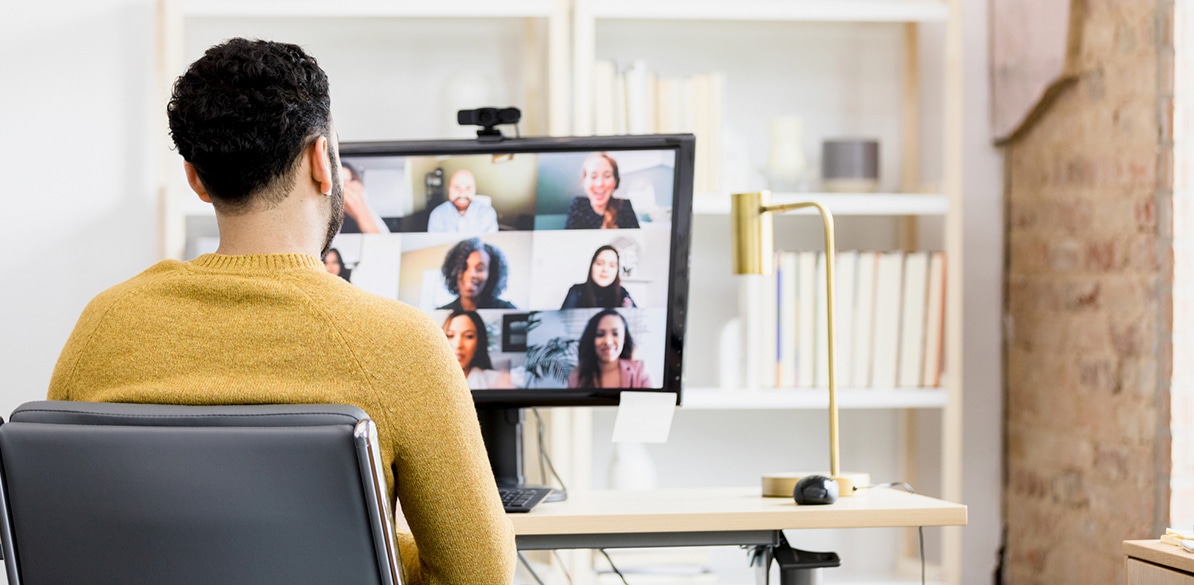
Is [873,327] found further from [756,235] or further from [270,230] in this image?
[270,230]

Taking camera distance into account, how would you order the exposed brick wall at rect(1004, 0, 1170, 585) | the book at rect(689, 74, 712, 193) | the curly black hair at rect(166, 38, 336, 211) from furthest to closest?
the book at rect(689, 74, 712, 193) → the exposed brick wall at rect(1004, 0, 1170, 585) → the curly black hair at rect(166, 38, 336, 211)

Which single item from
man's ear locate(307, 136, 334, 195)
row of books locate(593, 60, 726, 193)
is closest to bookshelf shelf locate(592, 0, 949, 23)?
row of books locate(593, 60, 726, 193)

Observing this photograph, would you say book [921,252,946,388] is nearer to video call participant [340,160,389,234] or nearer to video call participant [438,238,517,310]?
video call participant [438,238,517,310]

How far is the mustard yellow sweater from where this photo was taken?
3.17 feet

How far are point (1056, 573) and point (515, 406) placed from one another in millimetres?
1468

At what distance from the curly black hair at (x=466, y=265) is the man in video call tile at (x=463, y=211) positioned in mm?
24

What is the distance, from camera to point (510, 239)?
1.78 meters

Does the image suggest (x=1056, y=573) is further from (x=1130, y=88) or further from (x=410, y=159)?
(x=410, y=159)

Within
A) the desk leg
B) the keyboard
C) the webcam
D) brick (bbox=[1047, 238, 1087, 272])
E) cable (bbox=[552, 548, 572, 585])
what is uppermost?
the webcam

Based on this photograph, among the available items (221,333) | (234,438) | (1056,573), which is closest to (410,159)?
(221,333)

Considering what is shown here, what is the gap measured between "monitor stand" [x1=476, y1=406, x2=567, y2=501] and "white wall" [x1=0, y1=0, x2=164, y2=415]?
3.92 feet

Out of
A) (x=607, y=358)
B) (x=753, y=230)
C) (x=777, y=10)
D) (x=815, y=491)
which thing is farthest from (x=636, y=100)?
A: (x=815, y=491)

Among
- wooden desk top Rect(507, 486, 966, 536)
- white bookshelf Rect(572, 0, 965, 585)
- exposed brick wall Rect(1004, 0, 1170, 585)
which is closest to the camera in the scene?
wooden desk top Rect(507, 486, 966, 536)

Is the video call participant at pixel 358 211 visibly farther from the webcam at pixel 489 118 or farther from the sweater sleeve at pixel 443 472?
the sweater sleeve at pixel 443 472
